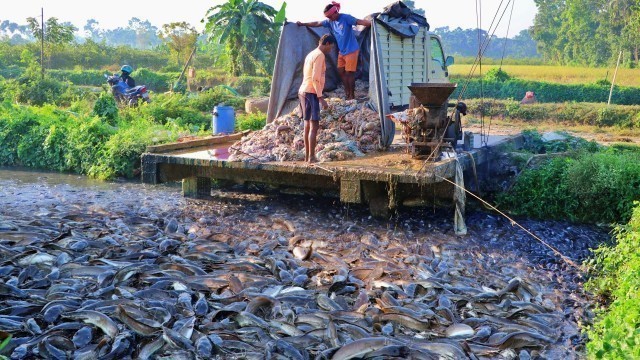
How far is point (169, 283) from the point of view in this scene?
6.59 m

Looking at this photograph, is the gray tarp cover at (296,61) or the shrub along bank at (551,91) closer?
the gray tarp cover at (296,61)

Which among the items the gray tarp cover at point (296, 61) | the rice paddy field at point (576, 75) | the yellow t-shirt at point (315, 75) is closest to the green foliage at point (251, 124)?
the gray tarp cover at point (296, 61)

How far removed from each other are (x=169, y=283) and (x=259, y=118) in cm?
970

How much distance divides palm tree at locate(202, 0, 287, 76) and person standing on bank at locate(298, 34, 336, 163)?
744 inches

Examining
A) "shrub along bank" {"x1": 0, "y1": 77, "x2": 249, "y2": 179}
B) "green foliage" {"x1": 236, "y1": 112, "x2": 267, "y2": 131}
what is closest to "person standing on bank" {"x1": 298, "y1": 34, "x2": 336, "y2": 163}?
"shrub along bank" {"x1": 0, "y1": 77, "x2": 249, "y2": 179}

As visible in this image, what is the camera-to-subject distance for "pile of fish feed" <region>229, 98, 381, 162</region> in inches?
397

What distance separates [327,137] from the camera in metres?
10.5

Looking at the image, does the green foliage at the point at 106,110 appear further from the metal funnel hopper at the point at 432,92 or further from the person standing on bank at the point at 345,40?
the metal funnel hopper at the point at 432,92

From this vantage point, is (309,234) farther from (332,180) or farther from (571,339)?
(571,339)

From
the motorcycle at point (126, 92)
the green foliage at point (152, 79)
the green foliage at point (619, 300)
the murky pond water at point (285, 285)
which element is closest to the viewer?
the green foliage at point (619, 300)

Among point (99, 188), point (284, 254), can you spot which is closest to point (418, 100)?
point (284, 254)

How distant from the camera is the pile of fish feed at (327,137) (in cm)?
1009

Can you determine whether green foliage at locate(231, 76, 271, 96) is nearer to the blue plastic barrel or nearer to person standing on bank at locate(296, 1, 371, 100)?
the blue plastic barrel

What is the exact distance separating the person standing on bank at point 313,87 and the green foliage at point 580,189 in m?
3.22
